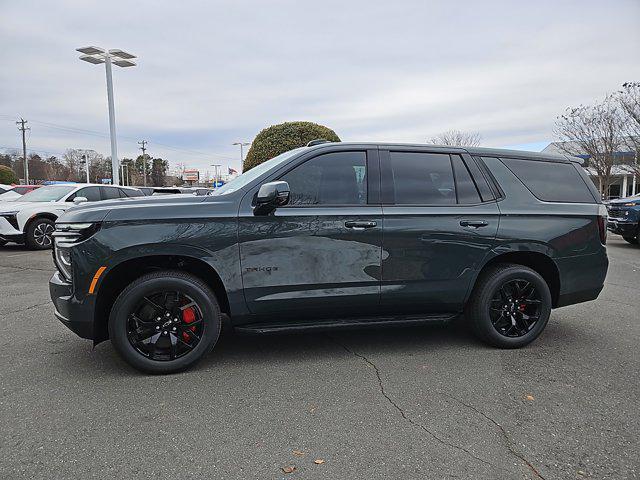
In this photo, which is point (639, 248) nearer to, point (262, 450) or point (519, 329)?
point (519, 329)

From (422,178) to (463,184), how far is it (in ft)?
1.29

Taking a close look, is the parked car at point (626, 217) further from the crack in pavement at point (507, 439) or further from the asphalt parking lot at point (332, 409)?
the crack in pavement at point (507, 439)

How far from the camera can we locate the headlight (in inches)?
132

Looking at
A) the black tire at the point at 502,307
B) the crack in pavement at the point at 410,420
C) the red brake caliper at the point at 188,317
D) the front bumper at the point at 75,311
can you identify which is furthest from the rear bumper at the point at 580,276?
the front bumper at the point at 75,311

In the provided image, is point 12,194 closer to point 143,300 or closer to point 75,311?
point 75,311

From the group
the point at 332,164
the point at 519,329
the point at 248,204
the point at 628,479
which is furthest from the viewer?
the point at 519,329

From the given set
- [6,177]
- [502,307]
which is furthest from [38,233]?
[6,177]

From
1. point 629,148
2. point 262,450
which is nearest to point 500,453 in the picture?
point 262,450

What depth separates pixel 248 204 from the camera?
11.8 feet

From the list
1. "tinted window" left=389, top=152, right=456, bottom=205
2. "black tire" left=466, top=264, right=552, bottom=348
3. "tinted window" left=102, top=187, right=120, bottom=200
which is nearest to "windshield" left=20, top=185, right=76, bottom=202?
"tinted window" left=102, top=187, right=120, bottom=200

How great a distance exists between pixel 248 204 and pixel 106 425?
179cm

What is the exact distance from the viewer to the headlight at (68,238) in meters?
3.36

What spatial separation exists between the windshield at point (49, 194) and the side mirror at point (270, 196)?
9.26 m

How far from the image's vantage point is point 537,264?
4324 mm
